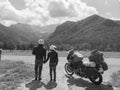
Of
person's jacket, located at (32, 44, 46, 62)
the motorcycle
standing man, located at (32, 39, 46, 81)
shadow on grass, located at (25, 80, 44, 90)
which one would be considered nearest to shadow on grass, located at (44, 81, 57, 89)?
shadow on grass, located at (25, 80, 44, 90)

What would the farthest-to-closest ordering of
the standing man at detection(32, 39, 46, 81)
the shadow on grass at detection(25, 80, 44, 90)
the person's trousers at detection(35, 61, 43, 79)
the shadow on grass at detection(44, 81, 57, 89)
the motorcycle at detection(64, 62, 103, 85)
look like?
the person's trousers at detection(35, 61, 43, 79) → the standing man at detection(32, 39, 46, 81) → the motorcycle at detection(64, 62, 103, 85) → the shadow on grass at detection(44, 81, 57, 89) → the shadow on grass at detection(25, 80, 44, 90)

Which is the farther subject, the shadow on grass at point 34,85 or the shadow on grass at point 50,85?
the shadow on grass at point 50,85

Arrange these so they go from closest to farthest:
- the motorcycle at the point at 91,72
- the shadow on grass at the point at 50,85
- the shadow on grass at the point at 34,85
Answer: the shadow on grass at the point at 34,85, the shadow on grass at the point at 50,85, the motorcycle at the point at 91,72

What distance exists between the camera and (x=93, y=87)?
8.81 meters

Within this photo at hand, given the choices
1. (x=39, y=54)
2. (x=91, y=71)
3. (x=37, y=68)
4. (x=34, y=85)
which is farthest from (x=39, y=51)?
(x=91, y=71)

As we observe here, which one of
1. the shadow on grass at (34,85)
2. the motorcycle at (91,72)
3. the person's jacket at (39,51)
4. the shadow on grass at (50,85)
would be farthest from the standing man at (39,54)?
the motorcycle at (91,72)

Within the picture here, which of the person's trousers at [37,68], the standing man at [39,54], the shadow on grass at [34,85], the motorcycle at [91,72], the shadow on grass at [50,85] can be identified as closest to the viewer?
the shadow on grass at [34,85]

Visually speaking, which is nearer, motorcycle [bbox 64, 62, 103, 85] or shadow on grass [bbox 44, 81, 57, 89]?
shadow on grass [bbox 44, 81, 57, 89]

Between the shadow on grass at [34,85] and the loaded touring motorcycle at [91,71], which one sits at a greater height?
the loaded touring motorcycle at [91,71]

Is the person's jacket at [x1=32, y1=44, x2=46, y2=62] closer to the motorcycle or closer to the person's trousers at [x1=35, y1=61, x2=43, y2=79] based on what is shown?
the person's trousers at [x1=35, y1=61, x2=43, y2=79]

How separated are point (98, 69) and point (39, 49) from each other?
9.45ft

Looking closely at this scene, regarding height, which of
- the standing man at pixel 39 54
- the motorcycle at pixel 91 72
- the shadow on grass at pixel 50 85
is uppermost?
the standing man at pixel 39 54

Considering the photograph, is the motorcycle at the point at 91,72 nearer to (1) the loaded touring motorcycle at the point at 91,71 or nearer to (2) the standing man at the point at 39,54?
(1) the loaded touring motorcycle at the point at 91,71

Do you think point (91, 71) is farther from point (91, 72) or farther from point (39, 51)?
point (39, 51)
